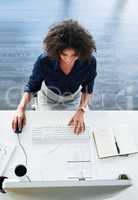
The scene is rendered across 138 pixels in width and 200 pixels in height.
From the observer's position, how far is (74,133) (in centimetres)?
171

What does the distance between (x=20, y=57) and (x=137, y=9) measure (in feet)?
4.56

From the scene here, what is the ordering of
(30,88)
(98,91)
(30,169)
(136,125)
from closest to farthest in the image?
1. (30,169)
2. (136,125)
3. (30,88)
4. (98,91)

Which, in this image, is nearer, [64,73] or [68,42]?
[68,42]

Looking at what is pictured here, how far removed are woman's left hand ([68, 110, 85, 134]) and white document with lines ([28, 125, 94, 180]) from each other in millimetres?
22

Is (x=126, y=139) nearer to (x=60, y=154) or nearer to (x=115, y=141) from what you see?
(x=115, y=141)

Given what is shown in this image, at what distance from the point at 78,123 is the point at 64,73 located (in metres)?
0.36

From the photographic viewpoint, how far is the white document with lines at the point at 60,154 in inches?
60.4

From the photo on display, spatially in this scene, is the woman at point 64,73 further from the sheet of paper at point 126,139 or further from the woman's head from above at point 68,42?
the sheet of paper at point 126,139

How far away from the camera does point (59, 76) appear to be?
1.96m

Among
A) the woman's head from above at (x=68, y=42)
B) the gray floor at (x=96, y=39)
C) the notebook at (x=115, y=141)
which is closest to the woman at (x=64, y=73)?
the woman's head from above at (x=68, y=42)

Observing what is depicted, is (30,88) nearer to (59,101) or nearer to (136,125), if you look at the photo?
(59,101)

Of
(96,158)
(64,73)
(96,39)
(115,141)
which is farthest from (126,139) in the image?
(96,39)

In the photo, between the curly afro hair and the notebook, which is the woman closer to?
the curly afro hair

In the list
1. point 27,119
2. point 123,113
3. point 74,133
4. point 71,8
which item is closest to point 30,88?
point 27,119
